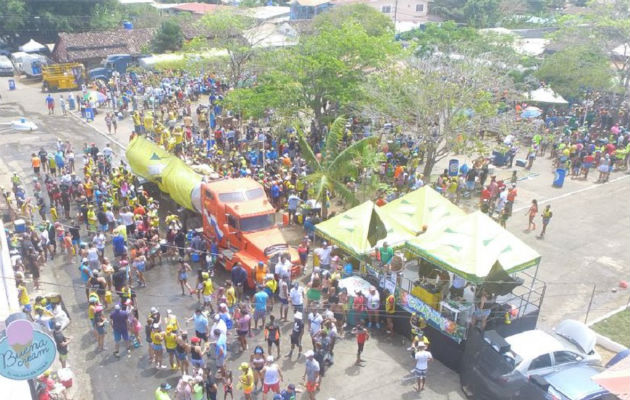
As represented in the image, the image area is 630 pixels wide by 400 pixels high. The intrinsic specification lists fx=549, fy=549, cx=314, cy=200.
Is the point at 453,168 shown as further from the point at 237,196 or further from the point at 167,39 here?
the point at 167,39

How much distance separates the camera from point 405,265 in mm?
16547

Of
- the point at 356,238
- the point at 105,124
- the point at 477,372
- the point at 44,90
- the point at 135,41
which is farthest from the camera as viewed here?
the point at 135,41

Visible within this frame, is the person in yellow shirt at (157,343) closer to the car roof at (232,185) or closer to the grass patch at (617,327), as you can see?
the car roof at (232,185)

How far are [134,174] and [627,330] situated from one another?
19438 millimetres

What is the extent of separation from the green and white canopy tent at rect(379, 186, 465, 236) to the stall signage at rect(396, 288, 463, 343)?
9.95 ft

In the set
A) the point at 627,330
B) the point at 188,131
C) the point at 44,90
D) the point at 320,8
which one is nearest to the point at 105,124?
the point at 188,131

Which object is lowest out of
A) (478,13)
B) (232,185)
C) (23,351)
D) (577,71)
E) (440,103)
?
(232,185)

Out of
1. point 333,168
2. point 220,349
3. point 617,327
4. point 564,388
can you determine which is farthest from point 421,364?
point 333,168

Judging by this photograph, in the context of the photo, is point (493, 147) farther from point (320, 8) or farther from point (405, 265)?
point (320, 8)

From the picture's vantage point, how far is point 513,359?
12.6 m

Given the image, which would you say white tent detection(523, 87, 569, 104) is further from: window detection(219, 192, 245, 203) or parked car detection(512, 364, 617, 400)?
parked car detection(512, 364, 617, 400)

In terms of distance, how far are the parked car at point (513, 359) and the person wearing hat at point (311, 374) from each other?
375cm

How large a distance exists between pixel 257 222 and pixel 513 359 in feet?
29.0

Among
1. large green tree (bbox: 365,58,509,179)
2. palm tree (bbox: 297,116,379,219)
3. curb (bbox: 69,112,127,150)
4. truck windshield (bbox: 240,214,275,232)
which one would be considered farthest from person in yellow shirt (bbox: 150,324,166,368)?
curb (bbox: 69,112,127,150)
